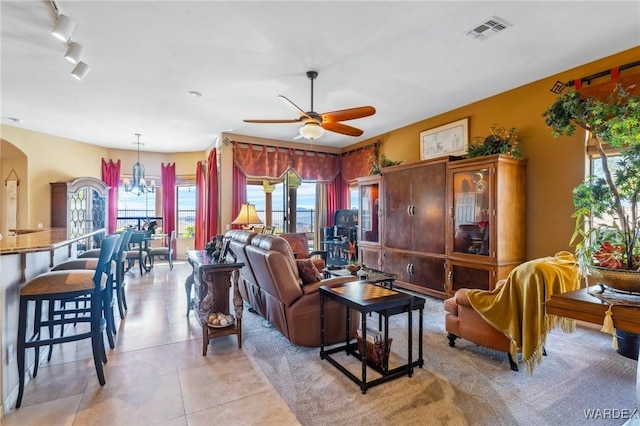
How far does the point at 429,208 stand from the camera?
4602mm

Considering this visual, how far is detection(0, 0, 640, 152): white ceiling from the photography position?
2518 millimetres

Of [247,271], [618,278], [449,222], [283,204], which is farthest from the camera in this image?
[283,204]

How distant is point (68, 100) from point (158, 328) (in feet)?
11.3

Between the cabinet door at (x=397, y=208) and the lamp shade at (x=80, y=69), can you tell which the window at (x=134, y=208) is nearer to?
the lamp shade at (x=80, y=69)

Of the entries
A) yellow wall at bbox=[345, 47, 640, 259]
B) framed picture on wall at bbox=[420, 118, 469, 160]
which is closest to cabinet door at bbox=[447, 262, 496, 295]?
yellow wall at bbox=[345, 47, 640, 259]

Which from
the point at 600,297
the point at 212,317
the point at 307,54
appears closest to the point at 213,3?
the point at 307,54

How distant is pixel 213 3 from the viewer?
2.40 m

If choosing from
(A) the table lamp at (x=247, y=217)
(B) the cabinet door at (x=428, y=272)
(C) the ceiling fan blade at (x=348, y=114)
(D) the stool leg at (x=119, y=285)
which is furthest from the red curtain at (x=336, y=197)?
(D) the stool leg at (x=119, y=285)

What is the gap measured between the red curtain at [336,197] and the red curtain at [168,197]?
3921 millimetres

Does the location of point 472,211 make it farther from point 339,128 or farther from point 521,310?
point 339,128

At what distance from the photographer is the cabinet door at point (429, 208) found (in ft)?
14.5

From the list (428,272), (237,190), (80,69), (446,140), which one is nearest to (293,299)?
(428,272)

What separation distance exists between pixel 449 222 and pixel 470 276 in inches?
29.4

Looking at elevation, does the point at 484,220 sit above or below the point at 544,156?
below
